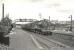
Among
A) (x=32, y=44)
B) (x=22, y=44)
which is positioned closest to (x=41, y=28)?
(x=22, y=44)

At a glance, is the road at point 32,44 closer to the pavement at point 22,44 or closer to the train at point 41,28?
the pavement at point 22,44

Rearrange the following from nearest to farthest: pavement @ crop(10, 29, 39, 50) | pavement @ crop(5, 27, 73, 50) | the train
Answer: pavement @ crop(5, 27, 73, 50) → pavement @ crop(10, 29, 39, 50) → the train

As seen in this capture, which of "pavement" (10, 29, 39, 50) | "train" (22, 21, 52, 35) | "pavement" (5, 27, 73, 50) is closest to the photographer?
"pavement" (5, 27, 73, 50)

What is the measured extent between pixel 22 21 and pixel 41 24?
61.1 m

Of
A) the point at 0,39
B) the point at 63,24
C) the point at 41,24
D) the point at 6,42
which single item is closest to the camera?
the point at 6,42

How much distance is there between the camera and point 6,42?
2045cm

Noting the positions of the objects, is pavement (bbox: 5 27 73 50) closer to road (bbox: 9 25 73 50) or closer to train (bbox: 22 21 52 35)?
road (bbox: 9 25 73 50)

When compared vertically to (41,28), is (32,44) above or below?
above

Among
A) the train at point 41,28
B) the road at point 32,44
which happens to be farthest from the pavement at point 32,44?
the train at point 41,28

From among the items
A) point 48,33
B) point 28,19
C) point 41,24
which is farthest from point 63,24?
point 48,33

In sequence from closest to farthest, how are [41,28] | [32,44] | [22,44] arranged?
[32,44] → [22,44] → [41,28]

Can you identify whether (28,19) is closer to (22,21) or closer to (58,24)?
(22,21)

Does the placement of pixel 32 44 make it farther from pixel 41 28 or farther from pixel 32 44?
pixel 41 28

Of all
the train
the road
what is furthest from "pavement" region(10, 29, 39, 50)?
the train
